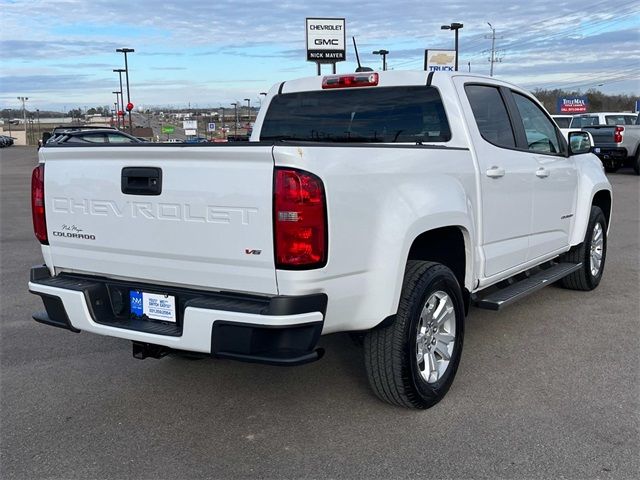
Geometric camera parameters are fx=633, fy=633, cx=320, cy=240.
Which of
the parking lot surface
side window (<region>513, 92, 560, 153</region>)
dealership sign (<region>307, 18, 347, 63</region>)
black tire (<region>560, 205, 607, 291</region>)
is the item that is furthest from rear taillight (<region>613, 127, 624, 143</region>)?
the parking lot surface

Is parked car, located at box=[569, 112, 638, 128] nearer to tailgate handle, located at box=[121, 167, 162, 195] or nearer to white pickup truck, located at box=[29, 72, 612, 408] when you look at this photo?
white pickup truck, located at box=[29, 72, 612, 408]

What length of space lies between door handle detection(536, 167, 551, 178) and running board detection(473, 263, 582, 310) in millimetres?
860

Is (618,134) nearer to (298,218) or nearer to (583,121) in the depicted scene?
(583,121)

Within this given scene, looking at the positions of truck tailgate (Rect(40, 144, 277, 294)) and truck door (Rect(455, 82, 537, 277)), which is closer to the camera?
truck tailgate (Rect(40, 144, 277, 294))

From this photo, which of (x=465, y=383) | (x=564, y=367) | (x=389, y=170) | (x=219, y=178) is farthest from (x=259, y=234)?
(x=564, y=367)

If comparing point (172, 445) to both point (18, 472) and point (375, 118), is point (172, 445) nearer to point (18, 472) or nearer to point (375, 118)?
point (18, 472)

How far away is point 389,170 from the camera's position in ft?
11.1

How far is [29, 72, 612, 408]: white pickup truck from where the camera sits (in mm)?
3004

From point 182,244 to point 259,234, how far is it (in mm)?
485

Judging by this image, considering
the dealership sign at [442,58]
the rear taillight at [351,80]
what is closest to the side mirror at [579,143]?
the rear taillight at [351,80]

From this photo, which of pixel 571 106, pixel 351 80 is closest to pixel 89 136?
pixel 351 80

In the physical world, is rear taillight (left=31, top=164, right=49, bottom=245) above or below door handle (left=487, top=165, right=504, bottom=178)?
below

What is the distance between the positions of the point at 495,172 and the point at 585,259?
96.3 inches

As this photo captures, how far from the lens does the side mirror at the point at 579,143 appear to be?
5836mm
